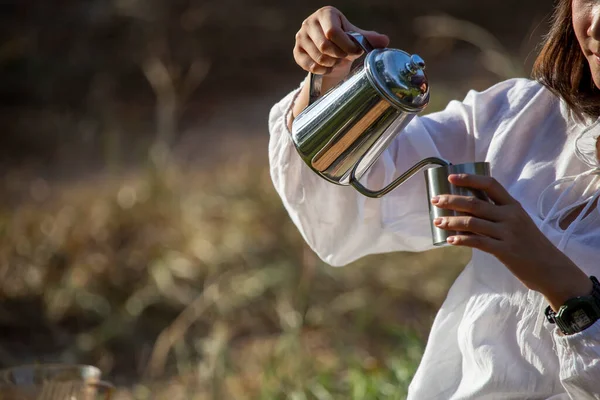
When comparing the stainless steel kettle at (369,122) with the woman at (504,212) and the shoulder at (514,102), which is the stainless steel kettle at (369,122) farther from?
the shoulder at (514,102)

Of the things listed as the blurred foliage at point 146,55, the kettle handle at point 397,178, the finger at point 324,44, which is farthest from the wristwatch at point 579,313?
the blurred foliage at point 146,55

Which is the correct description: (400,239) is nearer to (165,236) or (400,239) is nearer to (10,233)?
(165,236)

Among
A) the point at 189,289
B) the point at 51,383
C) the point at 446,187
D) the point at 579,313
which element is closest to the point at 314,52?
the point at 446,187

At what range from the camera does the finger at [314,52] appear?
1.48m

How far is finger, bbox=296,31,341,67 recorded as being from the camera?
1.48 metres

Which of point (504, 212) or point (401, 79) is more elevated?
point (401, 79)

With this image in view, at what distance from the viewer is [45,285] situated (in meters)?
4.07

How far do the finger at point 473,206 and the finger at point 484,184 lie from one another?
0.02m

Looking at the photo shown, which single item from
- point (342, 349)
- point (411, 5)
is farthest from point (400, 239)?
point (411, 5)

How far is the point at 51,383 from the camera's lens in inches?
71.9

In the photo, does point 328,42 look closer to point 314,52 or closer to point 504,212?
point 314,52

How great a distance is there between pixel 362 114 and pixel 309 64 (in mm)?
180

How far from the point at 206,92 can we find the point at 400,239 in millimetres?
5296

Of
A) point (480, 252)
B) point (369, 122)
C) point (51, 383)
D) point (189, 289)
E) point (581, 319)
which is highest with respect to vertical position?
point (369, 122)
